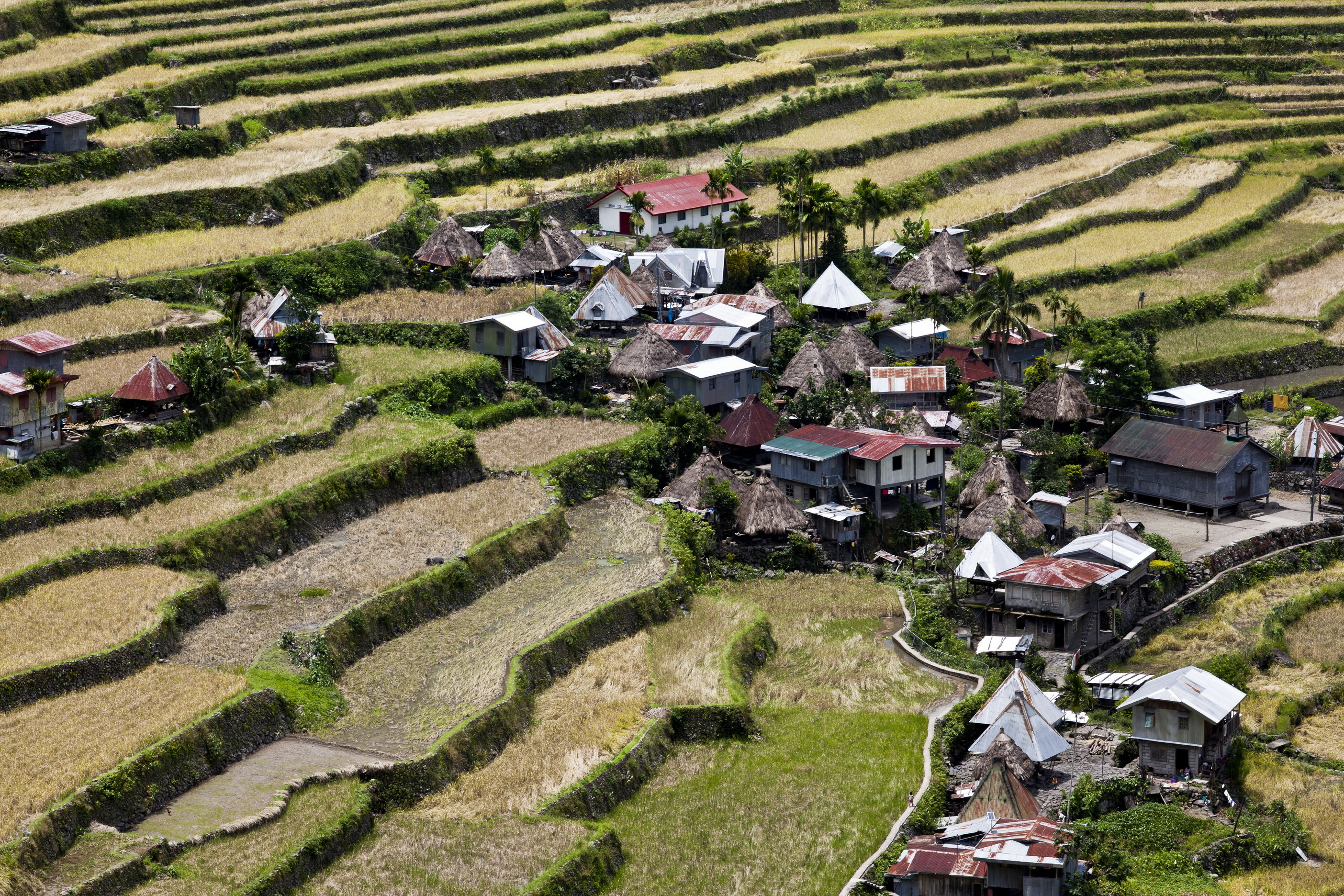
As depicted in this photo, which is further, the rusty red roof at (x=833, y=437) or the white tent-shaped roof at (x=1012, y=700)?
the rusty red roof at (x=833, y=437)

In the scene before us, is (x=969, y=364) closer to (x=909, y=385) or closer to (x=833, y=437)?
(x=909, y=385)

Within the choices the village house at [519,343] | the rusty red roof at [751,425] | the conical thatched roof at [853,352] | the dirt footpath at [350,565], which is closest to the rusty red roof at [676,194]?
the conical thatched roof at [853,352]

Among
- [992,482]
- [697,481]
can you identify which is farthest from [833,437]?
[697,481]

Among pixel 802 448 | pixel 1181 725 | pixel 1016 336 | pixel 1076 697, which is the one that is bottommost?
pixel 1076 697

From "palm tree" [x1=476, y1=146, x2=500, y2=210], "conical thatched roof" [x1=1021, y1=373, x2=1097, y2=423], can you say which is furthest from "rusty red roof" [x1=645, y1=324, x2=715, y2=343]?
"palm tree" [x1=476, y1=146, x2=500, y2=210]

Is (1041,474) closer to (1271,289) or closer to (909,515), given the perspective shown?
(909,515)

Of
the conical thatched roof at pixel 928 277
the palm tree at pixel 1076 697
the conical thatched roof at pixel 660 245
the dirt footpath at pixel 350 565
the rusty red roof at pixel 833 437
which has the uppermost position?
the conical thatched roof at pixel 660 245

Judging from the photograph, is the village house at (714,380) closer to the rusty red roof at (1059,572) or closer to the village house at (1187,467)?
the village house at (1187,467)
